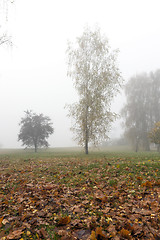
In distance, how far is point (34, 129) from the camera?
1025 inches

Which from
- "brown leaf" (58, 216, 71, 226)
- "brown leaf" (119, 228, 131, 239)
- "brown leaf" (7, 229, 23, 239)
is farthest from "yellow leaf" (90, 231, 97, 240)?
"brown leaf" (7, 229, 23, 239)

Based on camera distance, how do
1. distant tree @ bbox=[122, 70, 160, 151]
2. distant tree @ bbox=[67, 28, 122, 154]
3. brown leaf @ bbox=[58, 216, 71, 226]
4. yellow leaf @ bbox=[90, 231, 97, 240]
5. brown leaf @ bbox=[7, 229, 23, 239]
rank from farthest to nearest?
1. distant tree @ bbox=[122, 70, 160, 151]
2. distant tree @ bbox=[67, 28, 122, 154]
3. brown leaf @ bbox=[58, 216, 71, 226]
4. brown leaf @ bbox=[7, 229, 23, 239]
5. yellow leaf @ bbox=[90, 231, 97, 240]

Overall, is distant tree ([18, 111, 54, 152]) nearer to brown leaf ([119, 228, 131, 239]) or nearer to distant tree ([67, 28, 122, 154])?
distant tree ([67, 28, 122, 154])

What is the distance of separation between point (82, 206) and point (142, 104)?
82.4ft

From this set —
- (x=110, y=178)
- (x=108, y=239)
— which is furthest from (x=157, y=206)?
(x=110, y=178)

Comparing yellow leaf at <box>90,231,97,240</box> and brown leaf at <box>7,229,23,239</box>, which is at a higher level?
yellow leaf at <box>90,231,97,240</box>

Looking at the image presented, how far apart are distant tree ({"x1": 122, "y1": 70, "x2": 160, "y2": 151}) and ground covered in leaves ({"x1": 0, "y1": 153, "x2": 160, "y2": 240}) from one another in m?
20.0

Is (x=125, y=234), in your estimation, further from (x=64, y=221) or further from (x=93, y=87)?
(x=93, y=87)

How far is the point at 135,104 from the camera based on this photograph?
2647 cm

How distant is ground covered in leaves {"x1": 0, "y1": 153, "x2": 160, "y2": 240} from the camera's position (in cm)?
310

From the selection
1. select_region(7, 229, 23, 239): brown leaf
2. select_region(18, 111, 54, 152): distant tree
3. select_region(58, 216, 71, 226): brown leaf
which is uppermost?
Result: select_region(18, 111, 54, 152): distant tree

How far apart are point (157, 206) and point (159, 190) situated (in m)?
1.09

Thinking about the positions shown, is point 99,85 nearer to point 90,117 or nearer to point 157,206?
point 90,117

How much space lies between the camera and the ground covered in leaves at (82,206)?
122 inches
